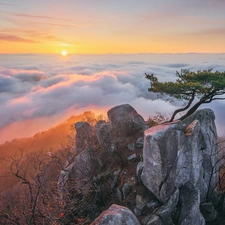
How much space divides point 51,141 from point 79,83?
5101 inches

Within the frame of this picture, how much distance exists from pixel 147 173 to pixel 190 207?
2974 mm

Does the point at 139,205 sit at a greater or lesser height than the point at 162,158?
lesser

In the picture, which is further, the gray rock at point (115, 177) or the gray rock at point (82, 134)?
the gray rock at point (82, 134)

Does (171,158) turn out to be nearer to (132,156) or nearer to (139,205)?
(139,205)

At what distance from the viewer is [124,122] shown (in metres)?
19.1

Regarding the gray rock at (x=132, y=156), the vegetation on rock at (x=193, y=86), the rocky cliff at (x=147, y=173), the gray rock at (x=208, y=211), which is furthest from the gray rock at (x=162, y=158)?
the gray rock at (x=208, y=211)

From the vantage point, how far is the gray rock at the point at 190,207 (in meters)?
12.7

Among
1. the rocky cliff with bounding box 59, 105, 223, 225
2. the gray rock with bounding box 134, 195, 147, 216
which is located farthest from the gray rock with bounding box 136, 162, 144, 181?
the gray rock with bounding box 134, 195, 147, 216

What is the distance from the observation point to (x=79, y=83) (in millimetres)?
195875

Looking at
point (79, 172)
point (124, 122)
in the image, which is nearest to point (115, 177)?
point (79, 172)

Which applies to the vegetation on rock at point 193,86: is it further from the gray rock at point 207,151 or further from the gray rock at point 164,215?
the gray rock at point 164,215

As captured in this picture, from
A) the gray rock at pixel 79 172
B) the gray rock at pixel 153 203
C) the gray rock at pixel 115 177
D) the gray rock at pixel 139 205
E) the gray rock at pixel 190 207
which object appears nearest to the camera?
the gray rock at pixel 190 207

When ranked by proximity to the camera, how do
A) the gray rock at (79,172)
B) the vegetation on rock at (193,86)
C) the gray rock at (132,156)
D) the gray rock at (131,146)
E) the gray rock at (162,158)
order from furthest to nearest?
1. the gray rock at (79,172)
2. the gray rock at (131,146)
3. the gray rock at (132,156)
4. the vegetation on rock at (193,86)
5. the gray rock at (162,158)

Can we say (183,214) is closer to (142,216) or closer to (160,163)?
(142,216)
